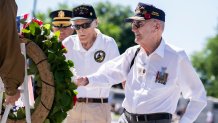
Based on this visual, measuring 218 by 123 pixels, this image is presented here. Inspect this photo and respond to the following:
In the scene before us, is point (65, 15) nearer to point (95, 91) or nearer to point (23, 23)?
point (95, 91)

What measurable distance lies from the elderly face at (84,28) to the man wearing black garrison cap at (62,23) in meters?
0.94

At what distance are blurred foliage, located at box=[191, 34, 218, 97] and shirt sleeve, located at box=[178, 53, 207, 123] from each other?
270 ft

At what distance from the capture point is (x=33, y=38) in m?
7.14

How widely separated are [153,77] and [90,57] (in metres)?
1.98

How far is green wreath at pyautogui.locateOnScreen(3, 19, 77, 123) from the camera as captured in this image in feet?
22.7

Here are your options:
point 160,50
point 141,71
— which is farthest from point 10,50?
point 160,50

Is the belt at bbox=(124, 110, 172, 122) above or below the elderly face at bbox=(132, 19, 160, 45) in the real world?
below

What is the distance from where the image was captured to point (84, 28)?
9000 millimetres

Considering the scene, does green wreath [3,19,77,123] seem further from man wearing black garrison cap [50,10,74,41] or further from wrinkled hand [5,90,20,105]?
man wearing black garrison cap [50,10,74,41]

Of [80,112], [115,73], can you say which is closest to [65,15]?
[80,112]

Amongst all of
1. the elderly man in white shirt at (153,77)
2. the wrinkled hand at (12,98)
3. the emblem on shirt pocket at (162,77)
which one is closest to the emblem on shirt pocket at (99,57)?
the elderly man in white shirt at (153,77)

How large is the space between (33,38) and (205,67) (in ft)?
291

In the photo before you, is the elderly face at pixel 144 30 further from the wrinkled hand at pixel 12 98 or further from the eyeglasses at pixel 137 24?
the wrinkled hand at pixel 12 98

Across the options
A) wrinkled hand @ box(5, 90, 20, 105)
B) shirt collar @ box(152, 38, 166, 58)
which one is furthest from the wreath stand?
Result: shirt collar @ box(152, 38, 166, 58)
